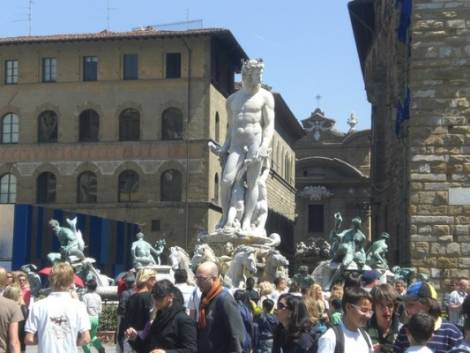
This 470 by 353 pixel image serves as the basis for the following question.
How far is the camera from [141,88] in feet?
186

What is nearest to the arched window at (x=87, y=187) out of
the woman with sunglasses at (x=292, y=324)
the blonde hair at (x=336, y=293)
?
the blonde hair at (x=336, y=293)

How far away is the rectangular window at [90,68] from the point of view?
188ft

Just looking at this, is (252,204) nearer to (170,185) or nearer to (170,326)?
(170,326)

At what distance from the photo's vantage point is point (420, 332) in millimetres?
6816

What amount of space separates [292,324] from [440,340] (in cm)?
168

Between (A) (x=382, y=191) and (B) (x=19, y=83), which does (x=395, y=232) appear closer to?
(A) (x=382, y=191)

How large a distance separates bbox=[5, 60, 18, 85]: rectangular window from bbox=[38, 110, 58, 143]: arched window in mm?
2458

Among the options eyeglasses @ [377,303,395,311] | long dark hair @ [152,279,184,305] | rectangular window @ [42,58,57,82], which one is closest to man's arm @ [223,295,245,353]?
long dark hair @ [152,279,184,305]

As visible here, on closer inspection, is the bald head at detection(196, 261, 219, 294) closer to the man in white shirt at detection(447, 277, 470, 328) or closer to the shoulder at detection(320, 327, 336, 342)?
the shoulder at detection(320, 327, 336, 342)

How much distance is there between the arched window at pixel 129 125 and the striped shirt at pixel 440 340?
49.9 meters

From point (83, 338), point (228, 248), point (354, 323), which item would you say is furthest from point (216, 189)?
point (354, 323)

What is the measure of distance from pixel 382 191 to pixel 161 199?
14.8m

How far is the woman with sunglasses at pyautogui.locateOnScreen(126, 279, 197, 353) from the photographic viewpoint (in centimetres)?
841

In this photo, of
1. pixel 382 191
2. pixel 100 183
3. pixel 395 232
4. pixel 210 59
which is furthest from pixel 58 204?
pixel 395 232
